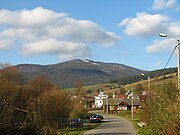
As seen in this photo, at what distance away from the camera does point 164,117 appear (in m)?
17.1

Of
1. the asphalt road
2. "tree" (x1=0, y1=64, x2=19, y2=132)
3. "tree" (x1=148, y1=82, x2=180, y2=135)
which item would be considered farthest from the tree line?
"tree" (x1=148, y1=82, x2=180, y2=135)

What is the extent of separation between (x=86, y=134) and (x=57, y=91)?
493cm

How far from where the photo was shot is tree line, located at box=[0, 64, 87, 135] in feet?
82.7

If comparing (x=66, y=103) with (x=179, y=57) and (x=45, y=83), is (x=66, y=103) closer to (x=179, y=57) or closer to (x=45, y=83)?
(x=45, y=83)

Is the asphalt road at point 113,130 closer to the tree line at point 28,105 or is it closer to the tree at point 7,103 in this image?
the tree line at point 28,105

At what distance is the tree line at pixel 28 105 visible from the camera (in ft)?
82.7

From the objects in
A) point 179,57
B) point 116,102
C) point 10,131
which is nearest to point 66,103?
point 10,131

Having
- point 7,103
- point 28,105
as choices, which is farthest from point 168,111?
point 28,105

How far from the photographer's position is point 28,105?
3080cm

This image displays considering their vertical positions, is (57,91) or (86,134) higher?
(57,91)

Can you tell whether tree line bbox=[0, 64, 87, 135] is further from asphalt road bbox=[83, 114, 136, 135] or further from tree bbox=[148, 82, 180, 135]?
tree bbox=[148, 82, 180, 135]

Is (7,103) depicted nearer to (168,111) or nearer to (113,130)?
(168,111)

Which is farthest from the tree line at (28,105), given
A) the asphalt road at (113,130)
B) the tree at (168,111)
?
the tree at (168,111)

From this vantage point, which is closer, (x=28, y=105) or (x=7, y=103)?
(x=7, y=103)
